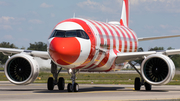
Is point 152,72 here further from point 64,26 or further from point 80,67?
point 64,26

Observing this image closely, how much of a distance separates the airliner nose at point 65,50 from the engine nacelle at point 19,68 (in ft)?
8.98

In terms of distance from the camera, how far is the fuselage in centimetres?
1947

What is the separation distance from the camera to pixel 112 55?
78.1 ft

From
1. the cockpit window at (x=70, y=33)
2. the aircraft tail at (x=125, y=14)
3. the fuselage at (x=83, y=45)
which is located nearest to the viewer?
the fuselage at (x=83, y=45)

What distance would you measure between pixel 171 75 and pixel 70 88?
19.3 feet

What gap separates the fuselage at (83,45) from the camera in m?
19.5

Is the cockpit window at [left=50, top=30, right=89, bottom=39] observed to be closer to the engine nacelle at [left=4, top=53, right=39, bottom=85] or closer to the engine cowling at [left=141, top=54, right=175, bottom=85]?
the engine nacelle at [left=4, top=53, right=39, bottom=85]

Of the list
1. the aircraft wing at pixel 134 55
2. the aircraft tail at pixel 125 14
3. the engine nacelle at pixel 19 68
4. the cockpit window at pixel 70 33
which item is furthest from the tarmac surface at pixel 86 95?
the aircraft tail at pixel 125 14

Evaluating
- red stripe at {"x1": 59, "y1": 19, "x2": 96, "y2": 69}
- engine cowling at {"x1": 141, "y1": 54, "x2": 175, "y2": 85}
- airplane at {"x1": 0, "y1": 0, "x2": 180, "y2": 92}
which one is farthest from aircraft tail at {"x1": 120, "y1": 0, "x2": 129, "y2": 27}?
red stripe at {"x1": 59, "y1": 19, "x2": 96, "y2": 69}

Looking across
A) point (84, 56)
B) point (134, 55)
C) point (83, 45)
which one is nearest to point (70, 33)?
point (83, 45)

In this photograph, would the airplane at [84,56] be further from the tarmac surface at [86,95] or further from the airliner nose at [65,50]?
the tarmac surface at [86,95]

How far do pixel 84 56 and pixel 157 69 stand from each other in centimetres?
465

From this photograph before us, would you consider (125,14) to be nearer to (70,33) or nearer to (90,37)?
(90,37)

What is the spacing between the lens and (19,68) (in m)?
22.5
